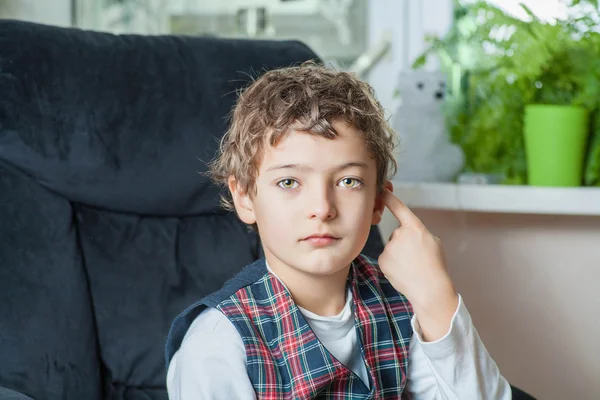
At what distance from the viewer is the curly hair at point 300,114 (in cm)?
107

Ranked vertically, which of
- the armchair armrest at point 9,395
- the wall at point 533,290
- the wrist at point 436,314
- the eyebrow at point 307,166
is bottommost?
the wall at point 533,290

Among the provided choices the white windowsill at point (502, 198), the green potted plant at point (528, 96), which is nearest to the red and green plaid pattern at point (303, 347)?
the white windowsill at point (502, 198)

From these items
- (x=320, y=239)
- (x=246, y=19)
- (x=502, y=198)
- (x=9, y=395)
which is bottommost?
(x=9, y=395)

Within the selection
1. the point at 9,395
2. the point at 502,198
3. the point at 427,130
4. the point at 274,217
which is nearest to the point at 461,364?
the point at 274,217

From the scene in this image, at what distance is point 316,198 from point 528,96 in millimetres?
1144

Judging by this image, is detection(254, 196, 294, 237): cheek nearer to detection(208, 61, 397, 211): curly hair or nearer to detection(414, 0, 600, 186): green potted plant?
detection(208, 61, 397, 211): curly hair

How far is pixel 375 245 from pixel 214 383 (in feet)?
1.96

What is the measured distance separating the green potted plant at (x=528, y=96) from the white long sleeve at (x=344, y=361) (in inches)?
34.7

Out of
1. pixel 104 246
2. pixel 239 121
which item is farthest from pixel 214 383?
pixel 104 246

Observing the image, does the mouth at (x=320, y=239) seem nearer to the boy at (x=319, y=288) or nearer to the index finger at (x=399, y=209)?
the boy at (x=319, y=288)

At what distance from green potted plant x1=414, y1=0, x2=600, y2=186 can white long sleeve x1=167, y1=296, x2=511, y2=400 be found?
0.88 meters

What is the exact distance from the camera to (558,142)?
190 cm

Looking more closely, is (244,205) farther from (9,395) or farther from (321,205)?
(9,395)

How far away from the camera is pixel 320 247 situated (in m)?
1.05
